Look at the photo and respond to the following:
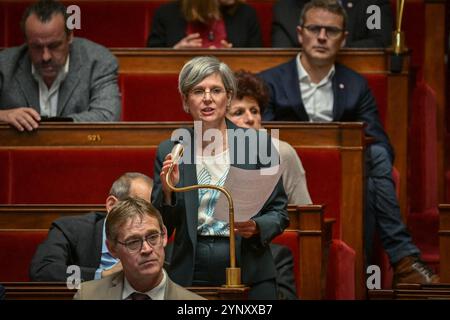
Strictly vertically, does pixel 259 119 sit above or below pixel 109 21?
below

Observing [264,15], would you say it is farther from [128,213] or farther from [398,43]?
[128,213]

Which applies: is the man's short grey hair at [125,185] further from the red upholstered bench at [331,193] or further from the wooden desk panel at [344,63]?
the wooden desk panel at [344,63]

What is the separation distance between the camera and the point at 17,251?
2742mm

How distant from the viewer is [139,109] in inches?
132

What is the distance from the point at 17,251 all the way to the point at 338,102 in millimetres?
820

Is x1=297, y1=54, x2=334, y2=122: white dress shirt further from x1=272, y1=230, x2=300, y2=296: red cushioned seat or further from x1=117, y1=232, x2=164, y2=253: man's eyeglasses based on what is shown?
x1=117, y1=232, x2=164, y2=253: man's eyeglasses

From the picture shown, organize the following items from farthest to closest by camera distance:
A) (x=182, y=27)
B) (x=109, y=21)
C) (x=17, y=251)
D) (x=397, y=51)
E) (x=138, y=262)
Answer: (x=109, y=21), (x=182, y=27), (x=397, y=51), (x=17, y=251), (x=138, y=262)

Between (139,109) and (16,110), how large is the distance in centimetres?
46

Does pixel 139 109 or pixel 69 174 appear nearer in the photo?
pixel 69 174

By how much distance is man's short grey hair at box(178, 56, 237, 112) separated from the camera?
239 cm

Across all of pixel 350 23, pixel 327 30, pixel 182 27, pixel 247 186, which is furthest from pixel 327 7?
pixel 247 186
